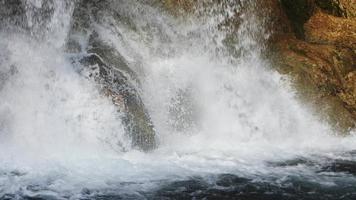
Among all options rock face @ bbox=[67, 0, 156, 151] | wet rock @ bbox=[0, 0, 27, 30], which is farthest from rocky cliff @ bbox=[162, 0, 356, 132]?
wet rock @ bbox=[0, 0, 27, 30]

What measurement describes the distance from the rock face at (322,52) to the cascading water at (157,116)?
0.35 metres

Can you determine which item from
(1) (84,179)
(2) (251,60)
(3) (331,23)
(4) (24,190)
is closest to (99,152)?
(1) (84,179)

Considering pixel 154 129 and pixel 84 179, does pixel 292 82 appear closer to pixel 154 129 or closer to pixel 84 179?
pixel 154 129

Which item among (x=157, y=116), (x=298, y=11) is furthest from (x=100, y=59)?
(x=298, y=11)

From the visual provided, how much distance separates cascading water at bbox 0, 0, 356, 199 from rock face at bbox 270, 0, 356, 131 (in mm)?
354

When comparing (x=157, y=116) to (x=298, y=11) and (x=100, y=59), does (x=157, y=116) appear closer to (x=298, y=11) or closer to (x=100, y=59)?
(x=100, y=59)

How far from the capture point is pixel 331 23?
11.0 meters

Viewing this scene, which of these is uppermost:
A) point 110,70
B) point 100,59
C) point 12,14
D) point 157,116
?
point 12,14

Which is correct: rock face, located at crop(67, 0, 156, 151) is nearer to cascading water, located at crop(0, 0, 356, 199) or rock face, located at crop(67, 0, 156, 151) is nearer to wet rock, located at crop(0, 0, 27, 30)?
cascading water, located at crop(0, 0, 356, 199)

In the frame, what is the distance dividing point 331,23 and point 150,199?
6541 mm

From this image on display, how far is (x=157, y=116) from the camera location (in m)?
9.18

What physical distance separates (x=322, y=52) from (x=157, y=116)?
375 centimetres

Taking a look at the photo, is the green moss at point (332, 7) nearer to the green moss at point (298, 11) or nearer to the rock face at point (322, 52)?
the rock face at point (322, 52)

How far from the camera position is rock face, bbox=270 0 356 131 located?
10.2 m
